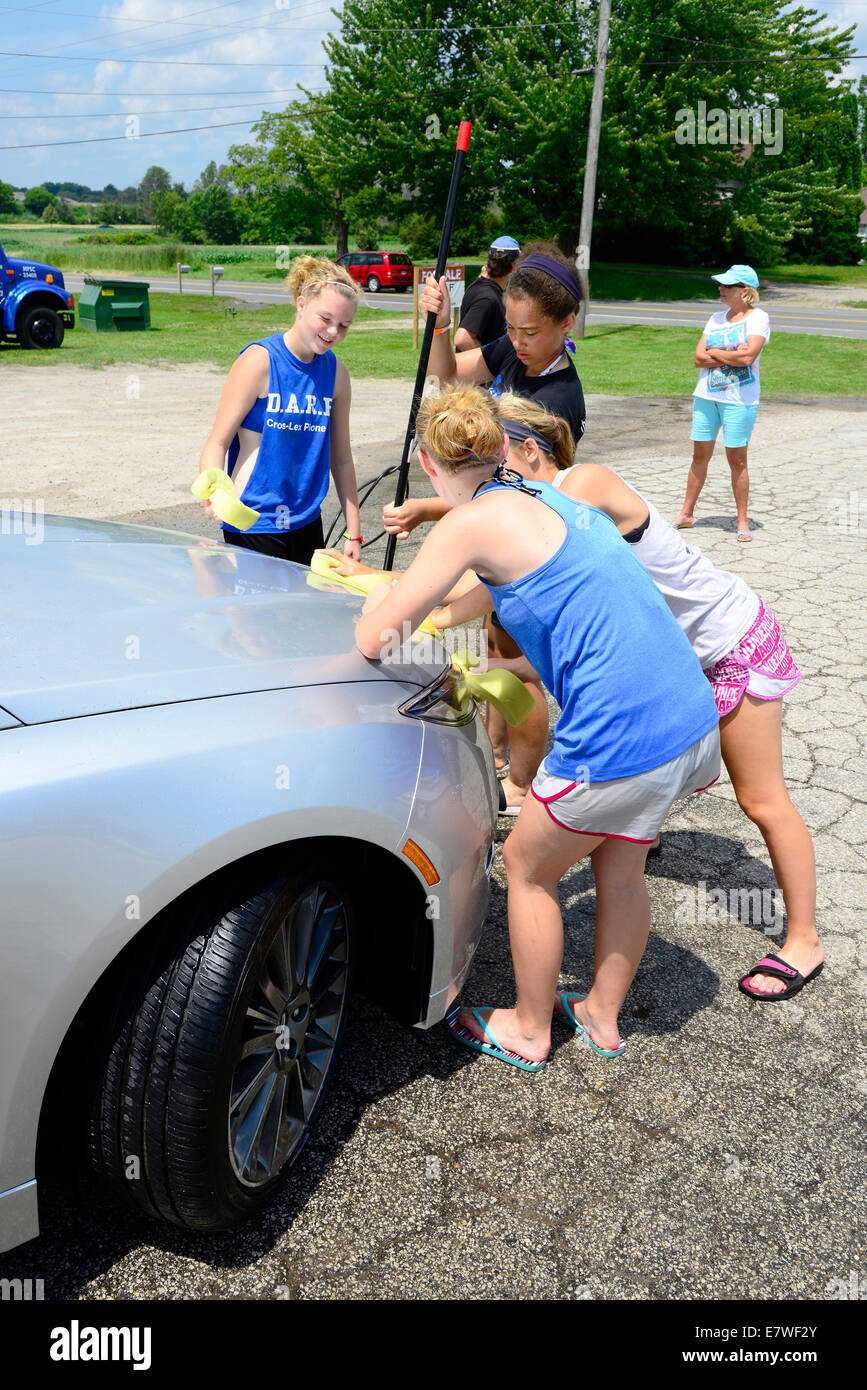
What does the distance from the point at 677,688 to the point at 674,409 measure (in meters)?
12.2

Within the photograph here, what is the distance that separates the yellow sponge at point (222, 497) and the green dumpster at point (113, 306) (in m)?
20.5

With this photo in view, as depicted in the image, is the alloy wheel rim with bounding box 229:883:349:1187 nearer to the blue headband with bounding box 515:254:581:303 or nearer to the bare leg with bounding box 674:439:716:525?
the blue headband with bounding box 515:254:581:303

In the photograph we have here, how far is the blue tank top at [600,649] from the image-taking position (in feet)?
7.23

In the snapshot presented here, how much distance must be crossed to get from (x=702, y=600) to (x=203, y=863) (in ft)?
5.38

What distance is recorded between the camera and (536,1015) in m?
2.62

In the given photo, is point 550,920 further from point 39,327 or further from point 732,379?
point 39,327

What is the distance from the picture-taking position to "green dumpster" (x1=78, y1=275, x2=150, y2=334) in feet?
69.8

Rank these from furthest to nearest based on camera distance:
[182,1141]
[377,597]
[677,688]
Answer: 1. [377,597]
2. [677,688]
3. [182,1141]

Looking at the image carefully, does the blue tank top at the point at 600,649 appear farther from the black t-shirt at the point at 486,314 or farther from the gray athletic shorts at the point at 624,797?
the black t-shirt at the point at 486,314

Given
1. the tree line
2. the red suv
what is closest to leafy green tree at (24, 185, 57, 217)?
the tree line

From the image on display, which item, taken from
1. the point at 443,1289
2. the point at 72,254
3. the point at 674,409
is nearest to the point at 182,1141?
the point at 443,1289

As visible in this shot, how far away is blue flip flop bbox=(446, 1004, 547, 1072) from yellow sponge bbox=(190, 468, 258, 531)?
61.8 inches

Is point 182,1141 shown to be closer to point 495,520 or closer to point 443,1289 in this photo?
point 443,1289

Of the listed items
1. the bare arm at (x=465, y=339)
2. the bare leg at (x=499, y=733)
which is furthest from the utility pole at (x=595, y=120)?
the bare leg at (x=499, y=733)
